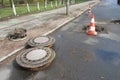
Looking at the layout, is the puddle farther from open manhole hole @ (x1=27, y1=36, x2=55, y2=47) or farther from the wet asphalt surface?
open manhole hole @ (x1=27, y1=36, x2=55, y2=47)

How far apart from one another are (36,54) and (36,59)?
365 mm

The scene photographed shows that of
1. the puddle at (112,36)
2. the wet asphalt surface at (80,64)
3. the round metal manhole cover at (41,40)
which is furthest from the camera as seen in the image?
the puddle at (112,36)

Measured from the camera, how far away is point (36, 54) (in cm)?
555

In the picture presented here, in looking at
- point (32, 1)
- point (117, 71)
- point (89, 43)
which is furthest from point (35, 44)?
point (32, 1)

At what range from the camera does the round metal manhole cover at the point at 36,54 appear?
534 cm

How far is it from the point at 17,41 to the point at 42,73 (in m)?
3.47

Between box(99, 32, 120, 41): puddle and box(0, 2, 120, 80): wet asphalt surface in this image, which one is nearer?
box(0, 2, 120, 80): wet asphalt surface

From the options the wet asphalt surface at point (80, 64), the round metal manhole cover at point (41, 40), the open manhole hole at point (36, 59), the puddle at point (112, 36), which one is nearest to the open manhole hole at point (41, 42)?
the round metal manhole cover at point (41, 40)

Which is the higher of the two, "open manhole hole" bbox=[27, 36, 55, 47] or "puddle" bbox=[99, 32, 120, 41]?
"open manhole hole" bbox=[27, 36, 55, 47]

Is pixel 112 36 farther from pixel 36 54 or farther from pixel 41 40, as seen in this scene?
pixel 36 54

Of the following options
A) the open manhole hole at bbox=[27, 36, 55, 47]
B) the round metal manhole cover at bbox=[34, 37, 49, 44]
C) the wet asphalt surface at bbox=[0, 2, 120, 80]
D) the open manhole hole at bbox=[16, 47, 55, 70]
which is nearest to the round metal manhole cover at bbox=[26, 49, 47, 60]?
the open manhole hole at bbox=[16, 47, 55, 70]

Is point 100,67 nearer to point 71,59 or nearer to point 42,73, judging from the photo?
point 71,59

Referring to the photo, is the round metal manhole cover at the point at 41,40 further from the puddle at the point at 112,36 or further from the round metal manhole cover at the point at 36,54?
the puddle at the point at 112,36

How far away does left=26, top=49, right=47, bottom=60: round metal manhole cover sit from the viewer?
534cm
